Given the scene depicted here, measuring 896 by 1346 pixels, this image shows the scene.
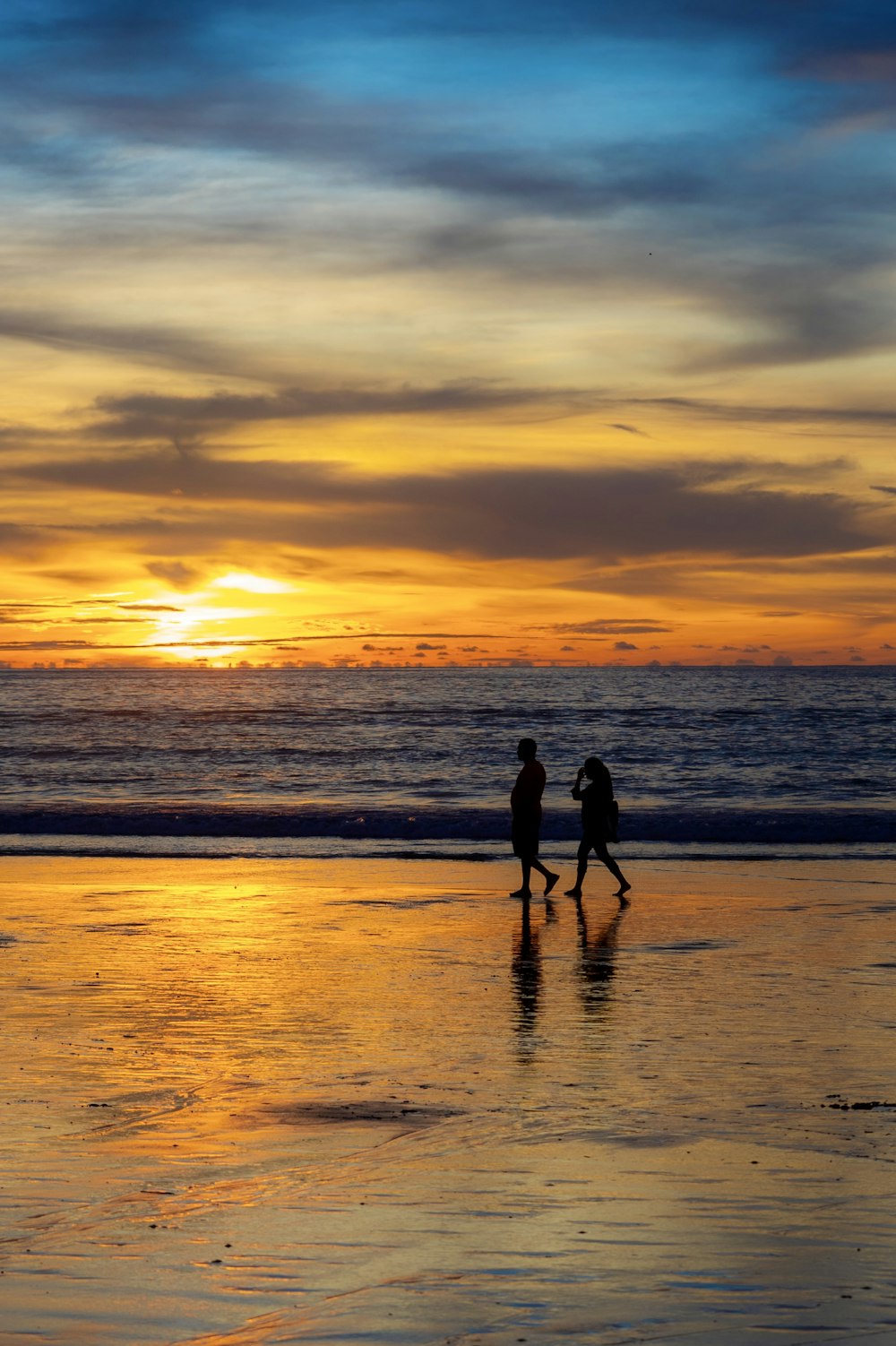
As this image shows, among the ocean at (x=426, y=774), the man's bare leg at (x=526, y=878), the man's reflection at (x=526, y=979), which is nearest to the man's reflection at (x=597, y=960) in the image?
the man's reflection at (x=526, y=979)

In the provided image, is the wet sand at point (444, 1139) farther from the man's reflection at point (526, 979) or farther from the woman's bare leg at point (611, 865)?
the woman's bare leg at point (611, 865)

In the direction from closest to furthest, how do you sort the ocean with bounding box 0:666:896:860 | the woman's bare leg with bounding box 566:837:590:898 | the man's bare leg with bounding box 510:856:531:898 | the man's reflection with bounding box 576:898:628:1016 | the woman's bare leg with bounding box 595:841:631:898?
the man's reflection with bounding box 576:898:628:1016 → the man's bare leg with bounding box 510:856:531:898 → the woman's bare leg with bounding box 595:841:631:898 → the woman's bare leg with bounding box 566:837:590:898 → the ocean with bounding box 0:666:896:860

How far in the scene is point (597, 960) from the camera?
1243 cm

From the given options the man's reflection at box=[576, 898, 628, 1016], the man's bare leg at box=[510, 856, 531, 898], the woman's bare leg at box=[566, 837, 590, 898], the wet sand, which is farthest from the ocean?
the wet sand

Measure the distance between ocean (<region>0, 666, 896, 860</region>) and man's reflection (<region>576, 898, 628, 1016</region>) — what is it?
8.23m

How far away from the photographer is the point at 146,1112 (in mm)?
7113

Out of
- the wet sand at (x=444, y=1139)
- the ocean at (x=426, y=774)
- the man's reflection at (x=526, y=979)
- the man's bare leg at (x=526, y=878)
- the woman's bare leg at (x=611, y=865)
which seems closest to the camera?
the wet sand at (x=444, y=1139)

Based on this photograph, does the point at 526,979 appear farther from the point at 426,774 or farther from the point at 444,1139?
the point at 426,774

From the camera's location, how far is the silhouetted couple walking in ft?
53.5

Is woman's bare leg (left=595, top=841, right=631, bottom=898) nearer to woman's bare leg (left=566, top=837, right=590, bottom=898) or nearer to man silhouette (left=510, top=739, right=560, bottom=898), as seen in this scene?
woman's bare leg (left=566, top=837, right=590, bottom=898)

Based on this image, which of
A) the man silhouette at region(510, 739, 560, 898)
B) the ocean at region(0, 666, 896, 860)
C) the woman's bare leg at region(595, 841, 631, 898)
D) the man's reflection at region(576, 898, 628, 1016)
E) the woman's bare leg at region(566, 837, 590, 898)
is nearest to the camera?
the man's reflection at region(576, 898, 628, 1016)

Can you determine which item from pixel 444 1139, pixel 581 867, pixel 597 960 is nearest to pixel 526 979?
pixel 597 960

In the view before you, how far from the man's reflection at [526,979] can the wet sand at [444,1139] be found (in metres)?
0.06

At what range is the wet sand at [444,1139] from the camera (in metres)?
4.66
